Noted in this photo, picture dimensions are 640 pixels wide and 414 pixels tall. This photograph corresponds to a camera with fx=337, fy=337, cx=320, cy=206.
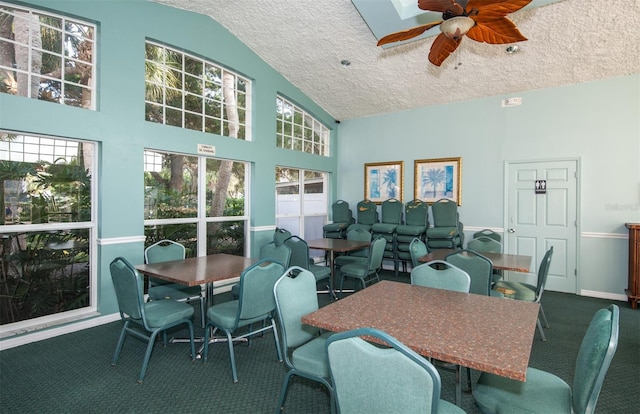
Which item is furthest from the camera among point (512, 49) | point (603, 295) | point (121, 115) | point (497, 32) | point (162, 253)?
point (603, 295)

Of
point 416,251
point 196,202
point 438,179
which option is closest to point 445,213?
point 438,179

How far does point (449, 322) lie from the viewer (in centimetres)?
170

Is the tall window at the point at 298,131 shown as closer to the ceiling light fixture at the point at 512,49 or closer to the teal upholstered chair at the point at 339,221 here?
the teal upholstered chair at the point at 339,221

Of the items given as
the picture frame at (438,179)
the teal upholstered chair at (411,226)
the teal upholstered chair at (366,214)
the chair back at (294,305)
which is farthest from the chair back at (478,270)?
the teal upholstered chair at (366,214)

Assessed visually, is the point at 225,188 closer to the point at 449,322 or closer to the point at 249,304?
the point at 249,304

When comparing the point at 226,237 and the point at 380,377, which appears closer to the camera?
the point at 380,377

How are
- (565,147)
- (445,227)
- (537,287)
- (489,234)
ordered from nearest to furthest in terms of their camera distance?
(537,287)
(565,147)
(489,234)
(445,227)

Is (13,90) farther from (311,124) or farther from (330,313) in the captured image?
(311,124)

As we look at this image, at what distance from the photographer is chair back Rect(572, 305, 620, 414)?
128cm

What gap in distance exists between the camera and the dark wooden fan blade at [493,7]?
2.37 m

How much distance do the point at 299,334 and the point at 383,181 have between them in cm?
504

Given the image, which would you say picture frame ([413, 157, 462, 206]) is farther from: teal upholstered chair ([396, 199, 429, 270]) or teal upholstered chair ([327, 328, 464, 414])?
teal upholstered chair ([327, 328, 464, 414])

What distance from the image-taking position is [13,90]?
3.26 m

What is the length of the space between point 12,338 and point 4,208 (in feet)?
4.02
